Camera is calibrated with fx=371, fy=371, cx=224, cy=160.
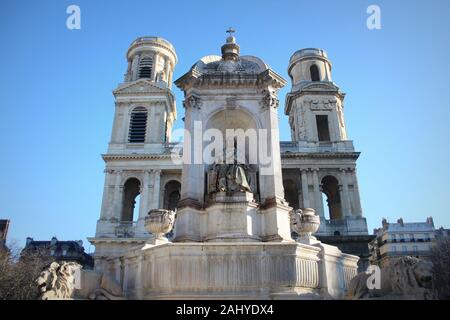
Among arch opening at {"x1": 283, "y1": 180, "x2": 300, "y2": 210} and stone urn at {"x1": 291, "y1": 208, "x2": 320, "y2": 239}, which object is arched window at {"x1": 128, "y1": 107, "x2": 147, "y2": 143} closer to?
arch opening at {"x1": 283, "y1": 180, "x2": 300, "y2": 210}

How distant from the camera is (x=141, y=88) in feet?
132

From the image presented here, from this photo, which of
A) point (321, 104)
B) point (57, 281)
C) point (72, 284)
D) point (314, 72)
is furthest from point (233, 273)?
point (314, 72)

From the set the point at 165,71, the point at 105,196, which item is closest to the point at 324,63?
the point at 165,71

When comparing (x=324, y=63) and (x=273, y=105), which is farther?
(x=324, y=63)

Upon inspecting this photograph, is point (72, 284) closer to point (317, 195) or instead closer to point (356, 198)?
point (317, 195)

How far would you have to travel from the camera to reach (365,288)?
23.7 feet

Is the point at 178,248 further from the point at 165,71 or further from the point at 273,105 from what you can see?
the point at 165,71

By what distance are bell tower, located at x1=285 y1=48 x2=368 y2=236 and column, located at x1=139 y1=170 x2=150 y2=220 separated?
1446 centimetres

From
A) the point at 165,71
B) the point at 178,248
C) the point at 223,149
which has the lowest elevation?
the point at 178,248

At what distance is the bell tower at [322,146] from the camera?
112 feet

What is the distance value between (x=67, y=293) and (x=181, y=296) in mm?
2078

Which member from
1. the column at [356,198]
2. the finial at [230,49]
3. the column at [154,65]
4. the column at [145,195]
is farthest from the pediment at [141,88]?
the finial at [230,49]

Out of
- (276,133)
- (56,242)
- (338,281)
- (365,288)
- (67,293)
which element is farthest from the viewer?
(56,242)
